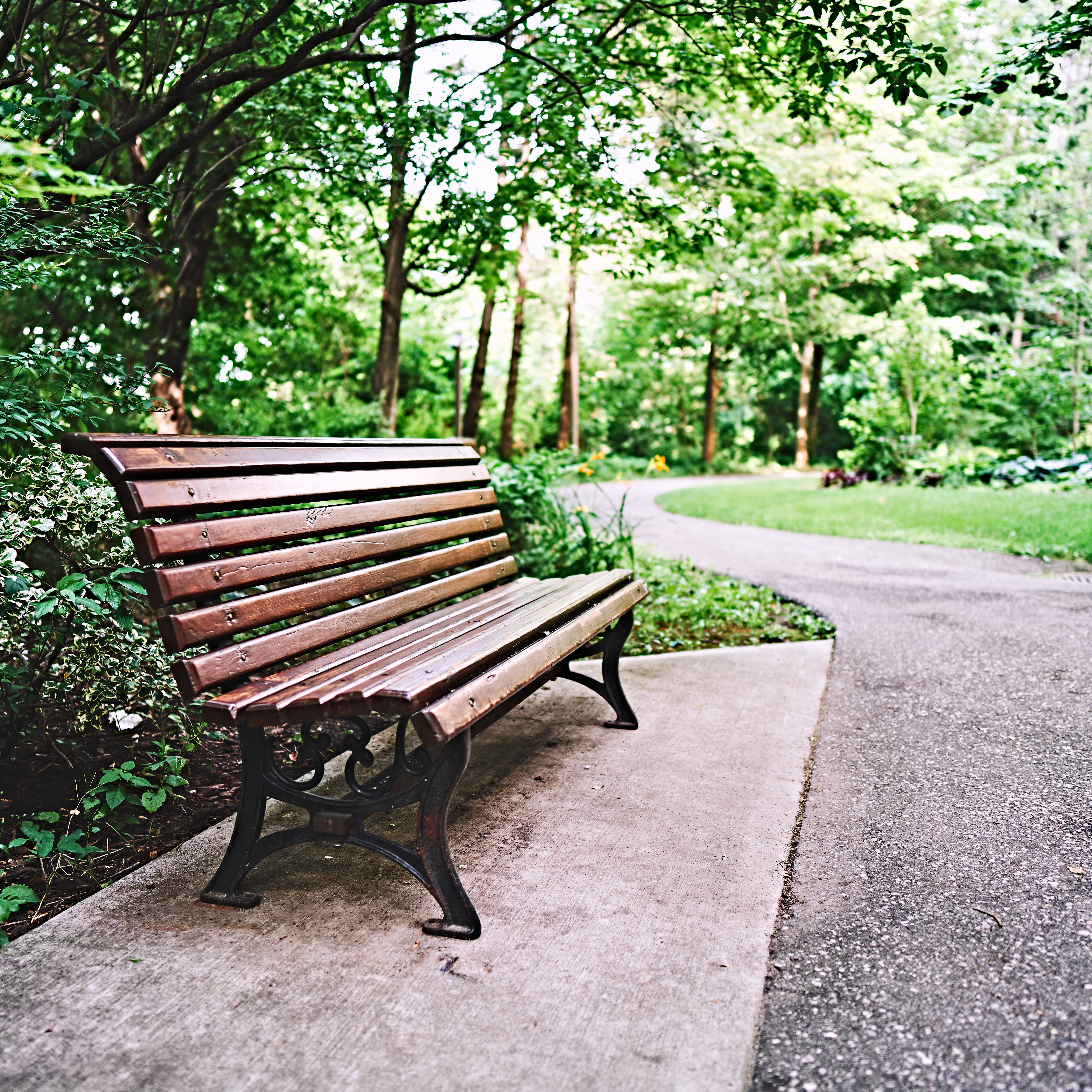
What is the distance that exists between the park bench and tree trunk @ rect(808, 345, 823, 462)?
2657 centimetres

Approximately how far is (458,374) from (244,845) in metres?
17.4

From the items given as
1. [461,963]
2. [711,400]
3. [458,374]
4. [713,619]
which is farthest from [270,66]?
[711,400]

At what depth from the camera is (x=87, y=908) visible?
237 centimetres

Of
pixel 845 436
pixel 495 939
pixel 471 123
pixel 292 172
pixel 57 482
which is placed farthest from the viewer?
pixel 845 436

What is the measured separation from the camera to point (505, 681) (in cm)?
244

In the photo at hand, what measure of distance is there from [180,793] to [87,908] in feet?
2.44

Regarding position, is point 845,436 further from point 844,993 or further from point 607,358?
point 844,993

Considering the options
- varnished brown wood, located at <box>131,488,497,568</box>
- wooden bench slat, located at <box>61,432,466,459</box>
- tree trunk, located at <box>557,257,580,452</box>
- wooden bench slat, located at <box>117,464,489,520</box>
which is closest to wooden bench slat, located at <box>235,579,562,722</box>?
varnished brown wood, located at <box>131,488,497,568</box>

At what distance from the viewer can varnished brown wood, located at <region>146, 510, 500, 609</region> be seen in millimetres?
2189

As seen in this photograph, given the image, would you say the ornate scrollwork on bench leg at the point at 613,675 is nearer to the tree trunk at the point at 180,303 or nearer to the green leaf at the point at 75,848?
the green leaf at the point at 75,848

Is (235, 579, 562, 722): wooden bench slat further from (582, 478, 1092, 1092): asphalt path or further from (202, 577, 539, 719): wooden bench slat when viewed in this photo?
(582, 478, 1092, 1092): asphalt path

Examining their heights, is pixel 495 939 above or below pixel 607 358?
below

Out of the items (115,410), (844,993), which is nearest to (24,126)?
(115,410)

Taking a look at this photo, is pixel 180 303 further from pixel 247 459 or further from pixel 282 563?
pixel 282 563
